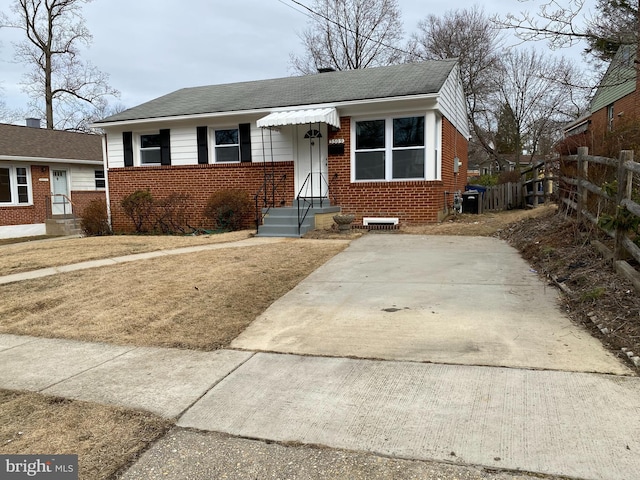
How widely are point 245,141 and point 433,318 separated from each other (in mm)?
10824

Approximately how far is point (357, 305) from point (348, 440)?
2.90 metres

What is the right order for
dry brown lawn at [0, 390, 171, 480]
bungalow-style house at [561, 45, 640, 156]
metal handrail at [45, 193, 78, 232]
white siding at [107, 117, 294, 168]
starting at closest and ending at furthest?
dry brown lawn at [0, 390, 171, 480] → bungalow-style house at [561, 45, 640, 156] → white siding at [107, 117, 294, 168] → metal handrail at [45, 193, 78, 232]

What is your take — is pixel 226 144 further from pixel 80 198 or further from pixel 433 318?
pixel 80 198

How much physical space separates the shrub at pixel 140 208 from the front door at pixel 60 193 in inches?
300

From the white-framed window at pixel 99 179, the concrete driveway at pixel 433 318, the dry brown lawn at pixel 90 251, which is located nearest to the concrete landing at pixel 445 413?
the concrete driveway at pixel 433 318

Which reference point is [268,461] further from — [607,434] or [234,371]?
[607,434]

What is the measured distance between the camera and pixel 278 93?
50.9 ft

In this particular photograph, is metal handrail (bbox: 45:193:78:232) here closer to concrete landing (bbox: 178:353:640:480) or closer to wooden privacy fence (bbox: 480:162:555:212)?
wooden privacy fence (bbox: 480:162:555:212)

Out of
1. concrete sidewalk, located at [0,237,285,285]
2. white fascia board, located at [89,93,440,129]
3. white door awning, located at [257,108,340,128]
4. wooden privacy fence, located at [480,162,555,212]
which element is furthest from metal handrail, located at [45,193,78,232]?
wooden privacy fence, located at [480,162,555,212]

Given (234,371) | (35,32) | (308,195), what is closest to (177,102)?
(308,195)

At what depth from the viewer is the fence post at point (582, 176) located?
24.4 ft

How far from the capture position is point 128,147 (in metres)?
16.2

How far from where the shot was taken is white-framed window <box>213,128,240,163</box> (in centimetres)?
1484

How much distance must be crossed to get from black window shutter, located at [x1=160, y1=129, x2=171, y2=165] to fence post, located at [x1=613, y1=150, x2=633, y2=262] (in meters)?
13.1
